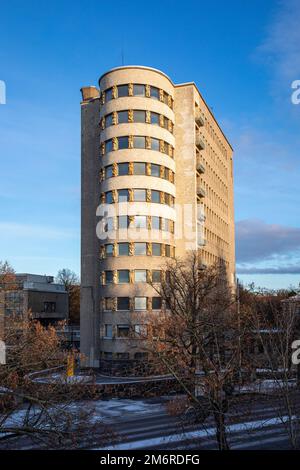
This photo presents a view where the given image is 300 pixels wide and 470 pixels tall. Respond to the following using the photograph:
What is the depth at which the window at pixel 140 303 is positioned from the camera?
5441 cm

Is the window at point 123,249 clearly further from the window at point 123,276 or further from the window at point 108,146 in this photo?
the window at point 108,146

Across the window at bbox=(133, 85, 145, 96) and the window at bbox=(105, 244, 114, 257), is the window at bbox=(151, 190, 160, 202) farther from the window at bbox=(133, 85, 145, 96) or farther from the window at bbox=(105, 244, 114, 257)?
the window at bbox=(133, 85, 145, 96)

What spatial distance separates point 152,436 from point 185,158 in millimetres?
40249

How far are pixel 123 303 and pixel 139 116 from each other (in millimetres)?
20413

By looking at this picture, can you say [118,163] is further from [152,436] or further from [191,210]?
[152,436]

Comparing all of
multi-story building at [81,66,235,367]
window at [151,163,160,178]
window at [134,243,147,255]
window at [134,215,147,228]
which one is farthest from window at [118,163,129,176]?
window at [134,243,147,255]

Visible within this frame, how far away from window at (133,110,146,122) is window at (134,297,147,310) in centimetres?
1941

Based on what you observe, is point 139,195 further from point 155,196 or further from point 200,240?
point 200,240

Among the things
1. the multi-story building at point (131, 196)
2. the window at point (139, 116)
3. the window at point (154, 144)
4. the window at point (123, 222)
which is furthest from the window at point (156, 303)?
the window at point (139, 116)

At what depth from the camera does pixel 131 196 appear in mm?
54875

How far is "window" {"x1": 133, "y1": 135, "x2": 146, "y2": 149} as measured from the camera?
5553 centimetres

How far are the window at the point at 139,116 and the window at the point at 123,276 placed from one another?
16.5 m

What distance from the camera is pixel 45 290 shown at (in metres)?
80.2
